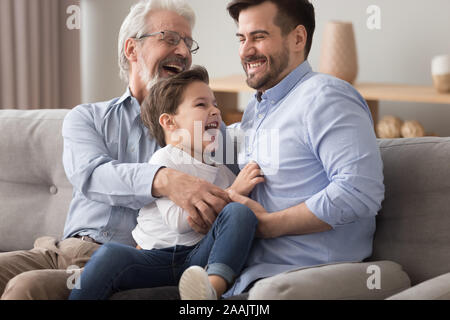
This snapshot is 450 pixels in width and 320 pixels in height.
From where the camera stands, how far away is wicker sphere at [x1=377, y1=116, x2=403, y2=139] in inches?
125

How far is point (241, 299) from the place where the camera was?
1.47m

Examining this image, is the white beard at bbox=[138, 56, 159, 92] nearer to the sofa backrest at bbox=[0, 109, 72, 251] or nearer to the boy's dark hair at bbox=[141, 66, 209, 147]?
the boy's dark hair at bbox=[141, 66, 209, 147]

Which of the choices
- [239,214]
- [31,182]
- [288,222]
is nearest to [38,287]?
[239,214]

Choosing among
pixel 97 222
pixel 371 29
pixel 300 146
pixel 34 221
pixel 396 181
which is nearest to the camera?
pixel 300 146

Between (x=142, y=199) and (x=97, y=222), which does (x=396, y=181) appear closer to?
(x=142, y=199)

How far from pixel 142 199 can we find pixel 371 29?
2.16 meters

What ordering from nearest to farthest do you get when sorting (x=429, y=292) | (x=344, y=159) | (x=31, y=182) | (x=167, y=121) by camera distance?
(x=429, y=292), (x=344, y=159), (x=167, y=121), (x=31, y=182)

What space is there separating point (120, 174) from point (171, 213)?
8.4 inches

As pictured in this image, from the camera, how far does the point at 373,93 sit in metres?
3.11

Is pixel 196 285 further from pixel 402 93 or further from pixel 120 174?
pixel 402 93

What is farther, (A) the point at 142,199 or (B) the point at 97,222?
(B) the point at 97,222

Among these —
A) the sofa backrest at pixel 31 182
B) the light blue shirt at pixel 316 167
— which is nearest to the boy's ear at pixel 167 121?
the light blue shirt at pixel 316 167

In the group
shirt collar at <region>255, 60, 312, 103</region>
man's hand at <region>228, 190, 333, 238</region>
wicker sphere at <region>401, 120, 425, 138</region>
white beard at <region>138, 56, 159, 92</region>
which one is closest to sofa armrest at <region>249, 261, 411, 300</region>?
man's hand at <region>228, 190, 333, 238</region>

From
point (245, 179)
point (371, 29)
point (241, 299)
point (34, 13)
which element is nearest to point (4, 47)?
point (34, 13)
